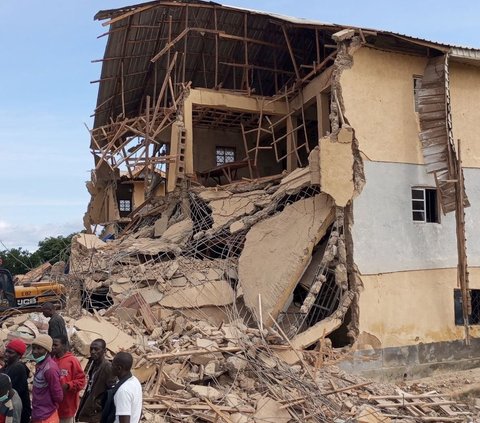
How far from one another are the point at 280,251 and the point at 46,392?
7.83 m

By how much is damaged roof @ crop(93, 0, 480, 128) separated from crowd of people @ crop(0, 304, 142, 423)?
439 inches

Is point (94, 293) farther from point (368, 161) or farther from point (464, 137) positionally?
point (464, 137)

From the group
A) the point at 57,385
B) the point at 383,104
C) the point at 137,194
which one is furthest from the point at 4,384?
the point at 137,194

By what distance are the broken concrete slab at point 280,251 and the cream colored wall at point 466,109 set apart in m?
4.32

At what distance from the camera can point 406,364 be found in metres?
13.4

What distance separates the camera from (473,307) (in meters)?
14.8

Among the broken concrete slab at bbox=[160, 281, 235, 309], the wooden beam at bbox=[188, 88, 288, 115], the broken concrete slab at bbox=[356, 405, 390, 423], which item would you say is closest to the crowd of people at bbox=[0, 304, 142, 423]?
the broken concrete slab at bbox=[356, 405, 390, 423]

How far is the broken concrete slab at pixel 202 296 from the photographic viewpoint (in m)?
12.7

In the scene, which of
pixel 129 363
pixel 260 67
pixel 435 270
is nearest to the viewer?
pixel 129 363

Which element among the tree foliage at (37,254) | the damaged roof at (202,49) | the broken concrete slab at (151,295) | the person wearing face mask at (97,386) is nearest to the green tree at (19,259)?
the tree foliage at (37,254)

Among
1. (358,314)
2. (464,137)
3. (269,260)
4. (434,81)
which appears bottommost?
(358,314)

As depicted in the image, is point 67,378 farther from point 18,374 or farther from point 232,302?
point 232,302

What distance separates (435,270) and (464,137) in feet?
11.7

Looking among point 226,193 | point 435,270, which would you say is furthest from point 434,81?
point 226,193
